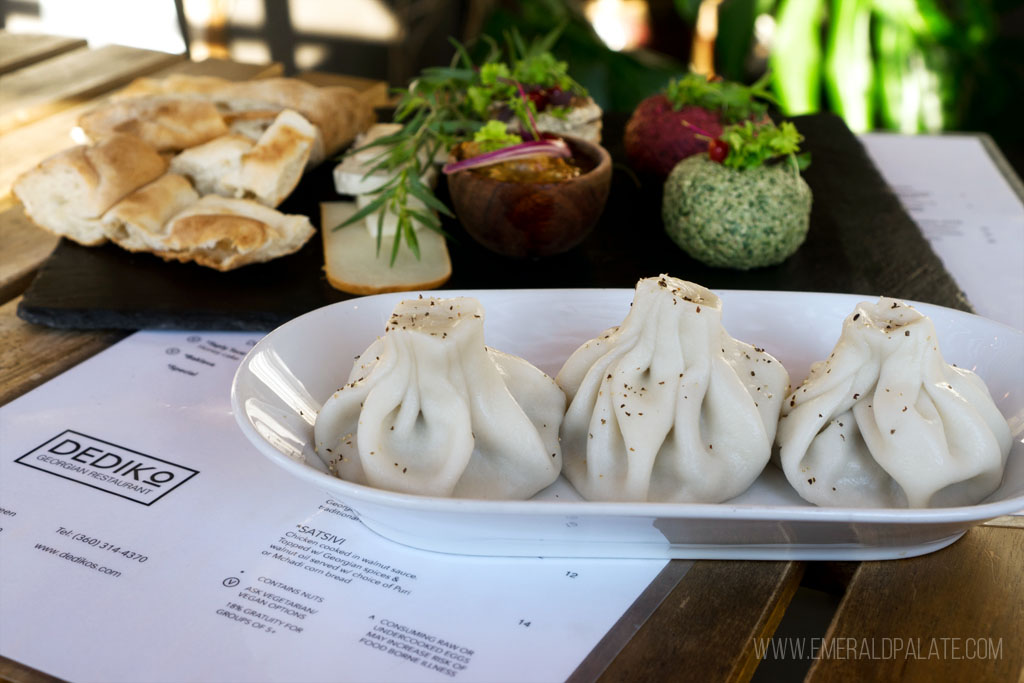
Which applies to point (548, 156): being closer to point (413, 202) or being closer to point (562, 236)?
point (562, 236)

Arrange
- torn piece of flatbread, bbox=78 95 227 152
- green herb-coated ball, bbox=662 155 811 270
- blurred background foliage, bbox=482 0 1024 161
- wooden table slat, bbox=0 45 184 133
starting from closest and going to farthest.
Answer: green herb-coated ball, bbox=662 155 811 270
torn piece of flatbread, bbox=78 95 227 152
wooden table slat, bbox=0 45 184 133
blurred background foliage, bbox=482 0 1024 161

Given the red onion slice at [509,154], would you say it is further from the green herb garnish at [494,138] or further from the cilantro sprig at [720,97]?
the cilantro sprig at [720,97]

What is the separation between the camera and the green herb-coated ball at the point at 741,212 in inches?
60.4

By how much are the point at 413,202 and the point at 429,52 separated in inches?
98.8

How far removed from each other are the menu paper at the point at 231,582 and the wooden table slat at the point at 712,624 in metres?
0.04

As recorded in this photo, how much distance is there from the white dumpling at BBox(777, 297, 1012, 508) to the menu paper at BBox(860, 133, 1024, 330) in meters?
0.61

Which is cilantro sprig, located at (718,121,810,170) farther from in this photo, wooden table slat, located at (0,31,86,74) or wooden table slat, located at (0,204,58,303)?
wooden table slat, located at (0,31,86,74)

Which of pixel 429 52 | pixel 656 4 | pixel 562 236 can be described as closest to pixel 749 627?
pixel 562 236

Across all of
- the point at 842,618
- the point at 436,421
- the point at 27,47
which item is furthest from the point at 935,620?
the point at 27,47

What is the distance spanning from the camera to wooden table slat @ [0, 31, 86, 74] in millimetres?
1843

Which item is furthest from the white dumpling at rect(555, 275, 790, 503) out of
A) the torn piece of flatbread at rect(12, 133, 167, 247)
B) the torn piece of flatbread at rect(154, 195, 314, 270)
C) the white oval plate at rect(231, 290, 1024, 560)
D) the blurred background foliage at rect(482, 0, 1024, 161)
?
the blurred background foliage at rect(482, 0, 1024, 161)

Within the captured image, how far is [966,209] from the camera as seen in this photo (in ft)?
6.40

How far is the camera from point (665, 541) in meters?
0.92

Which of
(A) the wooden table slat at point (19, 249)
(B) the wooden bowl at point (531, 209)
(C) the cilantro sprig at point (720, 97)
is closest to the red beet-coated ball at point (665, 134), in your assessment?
(C) the cilantro sprig at point (720, 97)
